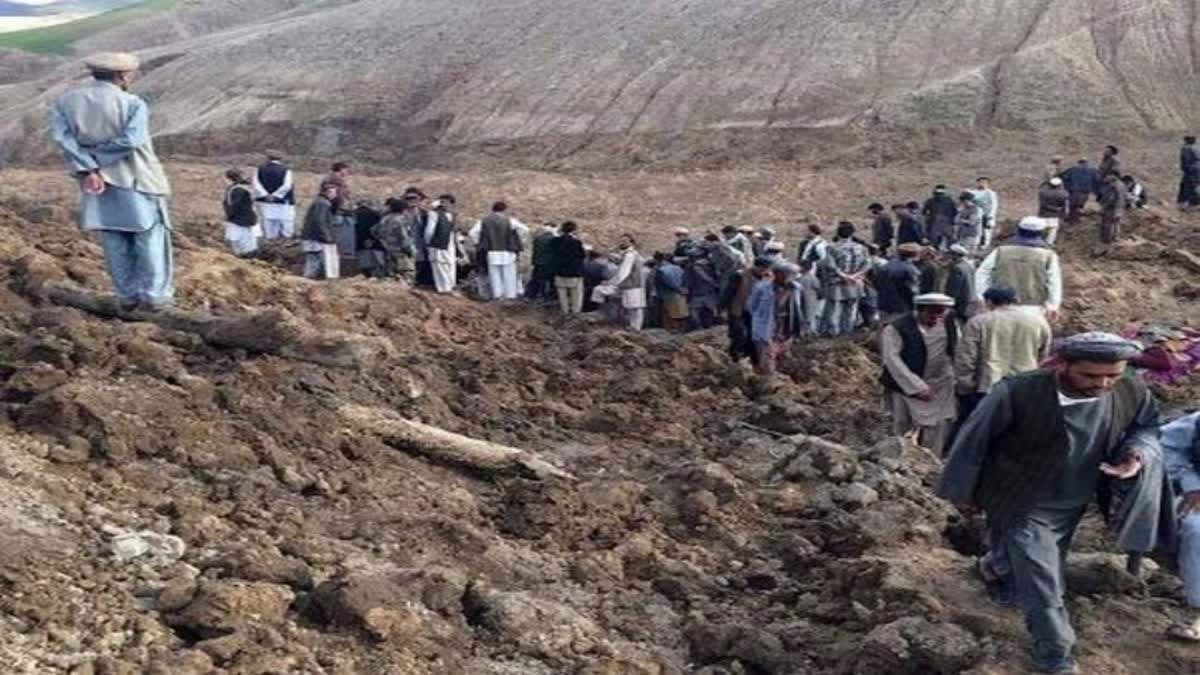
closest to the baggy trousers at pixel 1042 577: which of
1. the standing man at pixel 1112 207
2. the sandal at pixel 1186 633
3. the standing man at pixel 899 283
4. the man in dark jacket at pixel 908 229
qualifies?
the sandal at pixel 1186 633

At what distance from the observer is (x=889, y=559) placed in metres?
6.05

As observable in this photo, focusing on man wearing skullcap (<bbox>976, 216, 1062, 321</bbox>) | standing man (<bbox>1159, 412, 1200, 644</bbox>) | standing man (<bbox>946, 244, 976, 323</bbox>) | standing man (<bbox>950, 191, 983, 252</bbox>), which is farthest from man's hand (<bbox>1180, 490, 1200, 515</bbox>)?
standing man (<bbox>950, 191, 983, 252</bbox>)

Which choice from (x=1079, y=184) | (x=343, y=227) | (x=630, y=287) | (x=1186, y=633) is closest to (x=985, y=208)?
(x=1079, y=184)

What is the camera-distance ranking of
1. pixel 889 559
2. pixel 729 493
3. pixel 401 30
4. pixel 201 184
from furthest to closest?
pixel 401 30 → pixel 201 184 → pixel 729 493 → pixel 889 559

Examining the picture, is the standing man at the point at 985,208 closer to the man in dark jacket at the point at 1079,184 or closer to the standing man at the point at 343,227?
the man in dark jacket at the point at 1079,184

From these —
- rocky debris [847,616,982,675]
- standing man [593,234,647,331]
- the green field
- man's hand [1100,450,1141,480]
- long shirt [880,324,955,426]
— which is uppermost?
the green field

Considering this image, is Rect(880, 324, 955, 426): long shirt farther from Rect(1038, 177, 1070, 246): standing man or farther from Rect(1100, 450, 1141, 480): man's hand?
Rect(1038, 177, 1070, 246): standing man

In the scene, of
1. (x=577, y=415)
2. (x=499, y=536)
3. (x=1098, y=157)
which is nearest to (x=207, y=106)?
(x=1098, y=157)

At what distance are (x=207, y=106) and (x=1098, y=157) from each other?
24029mm

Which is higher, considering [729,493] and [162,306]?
[162,306]

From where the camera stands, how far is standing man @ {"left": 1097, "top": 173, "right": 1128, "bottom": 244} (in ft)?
58.3

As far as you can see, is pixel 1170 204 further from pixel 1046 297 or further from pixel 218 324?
pixel 218 324

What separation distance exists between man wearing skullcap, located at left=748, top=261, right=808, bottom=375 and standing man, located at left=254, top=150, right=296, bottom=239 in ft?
23.9

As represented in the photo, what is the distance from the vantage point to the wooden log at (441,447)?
6.80 m
